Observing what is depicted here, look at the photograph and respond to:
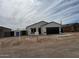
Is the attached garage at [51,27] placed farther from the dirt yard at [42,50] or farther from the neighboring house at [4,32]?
the dirt yard at [42,50]

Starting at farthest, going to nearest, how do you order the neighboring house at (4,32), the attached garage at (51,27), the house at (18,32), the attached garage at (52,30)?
1. the house at (18,32)
2. the attached garage at (52,30)
3. the attached garage at (51,27)
4. the neighboring house at (4,32)

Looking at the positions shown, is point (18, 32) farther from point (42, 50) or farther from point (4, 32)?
point (42, 50)

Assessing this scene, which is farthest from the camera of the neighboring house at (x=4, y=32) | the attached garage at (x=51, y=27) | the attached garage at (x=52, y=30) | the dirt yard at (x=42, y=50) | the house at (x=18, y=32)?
the house at (x=18, y=32)

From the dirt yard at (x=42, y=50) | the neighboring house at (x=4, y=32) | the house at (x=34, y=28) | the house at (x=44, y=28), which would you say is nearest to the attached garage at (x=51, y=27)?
the house at (x=44, y=28)

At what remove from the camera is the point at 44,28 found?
4269cm

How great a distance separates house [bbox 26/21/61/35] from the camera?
42.7 meters

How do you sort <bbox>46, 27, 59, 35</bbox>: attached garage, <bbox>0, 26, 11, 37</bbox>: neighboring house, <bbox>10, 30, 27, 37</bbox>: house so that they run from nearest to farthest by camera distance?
<bbox>0, 26, 11, 37</bbox>: neighboring house, <bbox>46, 27, 59, 35</bbox>: attached garage, <bbox>10, 30, 27, 37</bbox>: house

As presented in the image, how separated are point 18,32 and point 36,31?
17.5ft

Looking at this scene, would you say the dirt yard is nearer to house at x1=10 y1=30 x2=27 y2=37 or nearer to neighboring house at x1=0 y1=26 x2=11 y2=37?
neighboring house at x1=0 y1=26 x2=11 y2=37

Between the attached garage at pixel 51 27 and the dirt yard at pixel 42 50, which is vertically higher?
the attached garage at pixel 51 27

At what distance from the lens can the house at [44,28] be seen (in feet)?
140

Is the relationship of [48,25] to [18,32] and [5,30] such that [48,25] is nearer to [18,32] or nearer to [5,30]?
[18,32]

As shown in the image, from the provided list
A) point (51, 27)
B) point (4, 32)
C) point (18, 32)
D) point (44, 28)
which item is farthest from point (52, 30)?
point (4, 32)

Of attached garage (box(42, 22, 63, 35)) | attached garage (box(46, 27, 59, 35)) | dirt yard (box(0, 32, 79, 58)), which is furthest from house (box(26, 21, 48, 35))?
dirt yard (box(0, 32, 79, 58))
